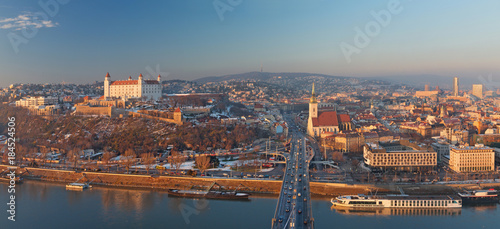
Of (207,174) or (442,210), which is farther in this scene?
(207,174)

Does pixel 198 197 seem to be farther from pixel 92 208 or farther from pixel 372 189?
pixel 372 189

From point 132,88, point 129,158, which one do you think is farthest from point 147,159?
point 132,88

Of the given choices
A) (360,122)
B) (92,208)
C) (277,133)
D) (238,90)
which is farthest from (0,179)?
(238,90)

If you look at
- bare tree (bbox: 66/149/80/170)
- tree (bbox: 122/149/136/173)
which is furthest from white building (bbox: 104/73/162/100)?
tree (bbox: 122/149/136/173)

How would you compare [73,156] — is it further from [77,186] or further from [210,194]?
[210,194]

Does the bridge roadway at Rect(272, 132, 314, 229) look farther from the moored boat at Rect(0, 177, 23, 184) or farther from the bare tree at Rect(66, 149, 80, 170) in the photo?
the moored boat at Rect(0, 177, 23, 184)

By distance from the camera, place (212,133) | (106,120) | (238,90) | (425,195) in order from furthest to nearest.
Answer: (238,90), (106,120), (212,133), (425,195)

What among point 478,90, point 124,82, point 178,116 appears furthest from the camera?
point 478,90
